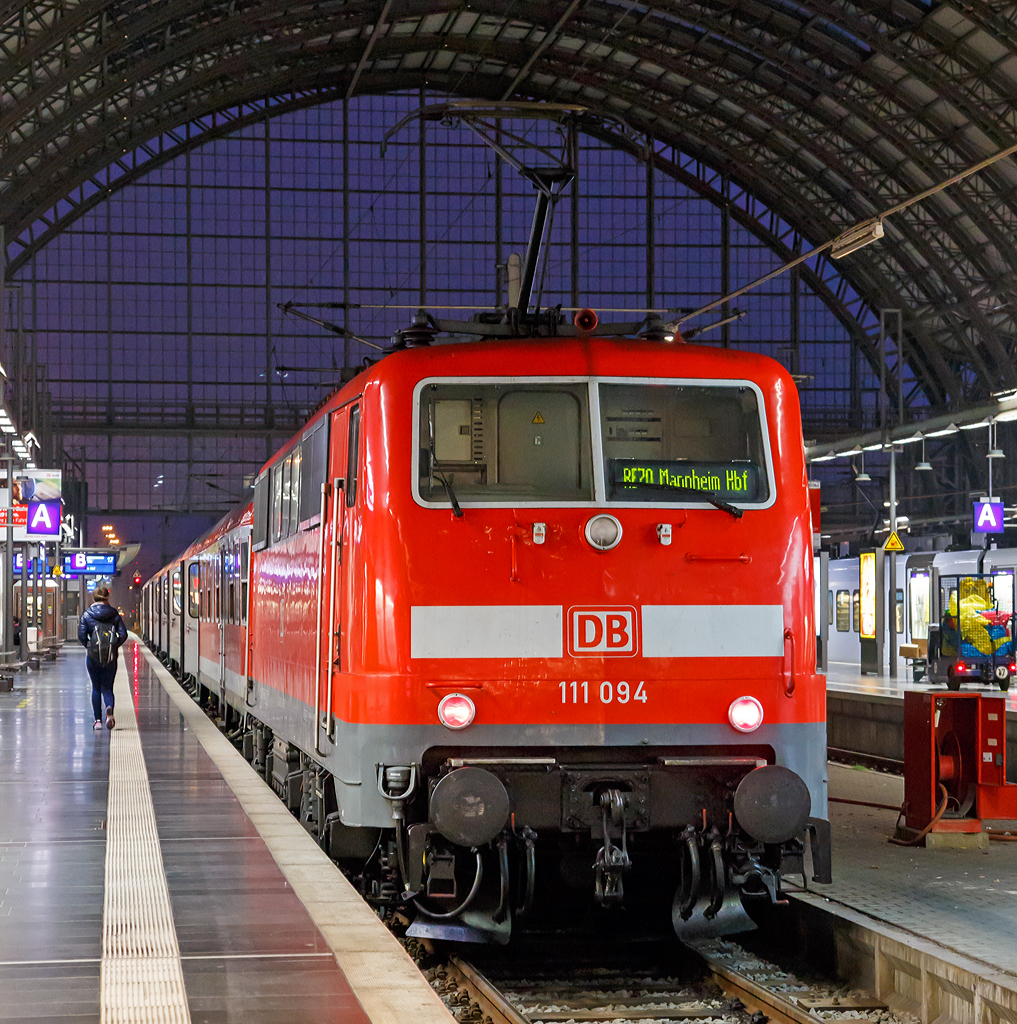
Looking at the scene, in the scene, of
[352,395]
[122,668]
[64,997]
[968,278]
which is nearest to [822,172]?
[968,278]

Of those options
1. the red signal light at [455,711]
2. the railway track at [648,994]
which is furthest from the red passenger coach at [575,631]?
the railway track at [648,994]

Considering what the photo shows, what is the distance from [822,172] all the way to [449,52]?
1331 centimetres

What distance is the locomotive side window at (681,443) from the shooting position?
25.8 ft

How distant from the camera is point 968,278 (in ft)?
143

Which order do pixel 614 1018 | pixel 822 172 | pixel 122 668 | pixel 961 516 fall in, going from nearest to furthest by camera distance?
pixel 614 1018, pixel 122 668, pixel 961 516, pixel 822 172

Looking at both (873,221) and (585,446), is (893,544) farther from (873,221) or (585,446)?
(585,446)

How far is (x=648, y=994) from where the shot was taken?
7.71 meters

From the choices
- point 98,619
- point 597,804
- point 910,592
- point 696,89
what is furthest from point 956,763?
point 696,89

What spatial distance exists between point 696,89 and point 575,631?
4204 centimetres

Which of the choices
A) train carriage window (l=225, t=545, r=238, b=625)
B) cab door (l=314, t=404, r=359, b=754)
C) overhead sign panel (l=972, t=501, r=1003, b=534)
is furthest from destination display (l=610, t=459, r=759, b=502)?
overhead sign panel (l=972, t=501, r=1003, b=534)

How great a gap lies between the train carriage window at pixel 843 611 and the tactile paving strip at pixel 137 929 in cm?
2849

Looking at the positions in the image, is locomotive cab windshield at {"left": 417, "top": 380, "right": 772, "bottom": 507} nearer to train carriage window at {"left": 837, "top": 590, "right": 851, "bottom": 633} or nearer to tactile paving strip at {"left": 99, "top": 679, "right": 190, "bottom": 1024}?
tactile paving strip at {"left": 99, "top": 679, "right": 190, "bottom": 1024}

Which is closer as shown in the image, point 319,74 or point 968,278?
point 968,278

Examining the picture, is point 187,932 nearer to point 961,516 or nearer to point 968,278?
point 961,516
